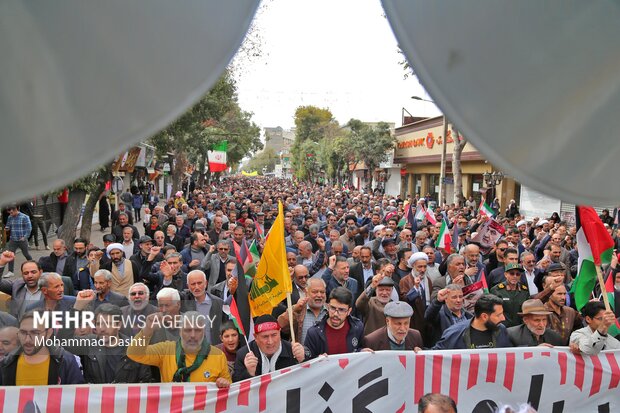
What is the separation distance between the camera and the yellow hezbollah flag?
487 centimetres

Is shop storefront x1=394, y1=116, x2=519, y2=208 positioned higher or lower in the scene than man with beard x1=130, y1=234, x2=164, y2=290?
higher

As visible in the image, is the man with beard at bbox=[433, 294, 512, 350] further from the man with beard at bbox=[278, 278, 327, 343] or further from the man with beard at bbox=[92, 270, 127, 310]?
the man with beard at bbox=[92, 270, 127, 310]

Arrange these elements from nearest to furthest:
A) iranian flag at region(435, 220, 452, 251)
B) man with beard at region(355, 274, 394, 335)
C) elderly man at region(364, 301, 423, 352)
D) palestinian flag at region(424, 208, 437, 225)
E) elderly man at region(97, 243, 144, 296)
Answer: elderly man at region(364, 301, 423, 352) → man with beard at region(355, 274, 394, 335) → elderly man at region(97, 243, 144, 296) → iranian flag at region(435, 220, 452, 251) → palestinian flag at region(424, 208, 437, 225)

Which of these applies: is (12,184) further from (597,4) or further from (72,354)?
(72,354)

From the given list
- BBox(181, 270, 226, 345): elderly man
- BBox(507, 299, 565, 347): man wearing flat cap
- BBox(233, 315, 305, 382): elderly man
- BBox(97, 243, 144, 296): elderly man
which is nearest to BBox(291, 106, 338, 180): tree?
BBox(97, 243, 144, 296): elderly man

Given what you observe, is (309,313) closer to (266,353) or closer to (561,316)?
(266,353)

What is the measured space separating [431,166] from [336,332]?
34156 mm

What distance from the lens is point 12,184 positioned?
2.73 feet

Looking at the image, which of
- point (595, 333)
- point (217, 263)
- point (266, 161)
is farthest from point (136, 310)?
point (266, 161)

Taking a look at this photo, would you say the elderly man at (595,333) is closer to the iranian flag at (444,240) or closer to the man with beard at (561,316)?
the man with beard at (561,316)

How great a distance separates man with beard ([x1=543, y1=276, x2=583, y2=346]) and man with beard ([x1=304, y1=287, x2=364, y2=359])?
7.06ft

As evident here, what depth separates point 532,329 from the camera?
524 centimetres

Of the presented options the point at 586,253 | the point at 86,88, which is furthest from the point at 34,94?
the point at 586,253

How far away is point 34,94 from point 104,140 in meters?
0.12
